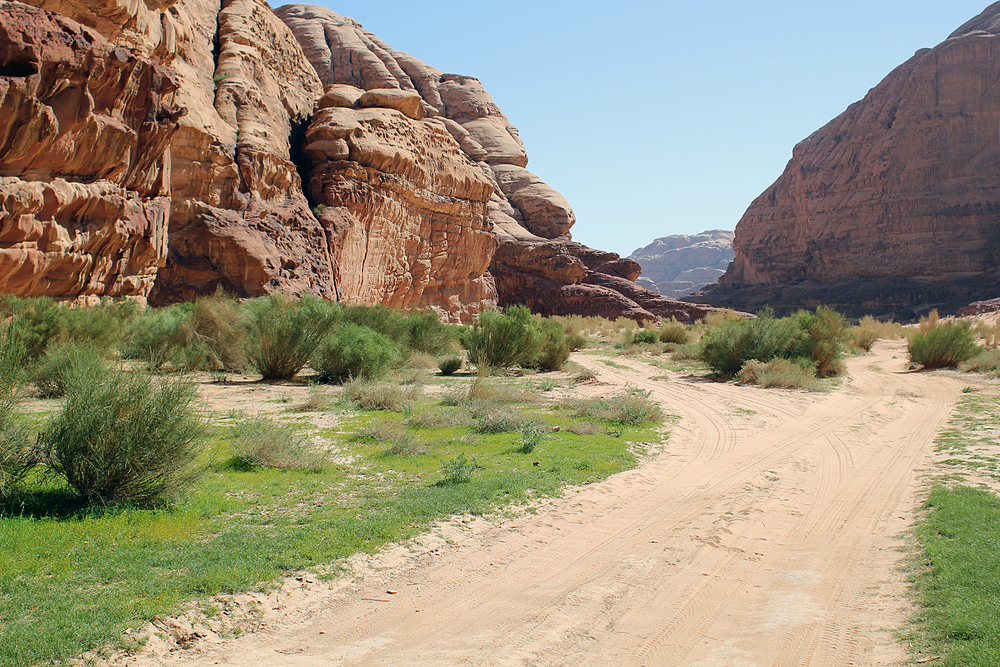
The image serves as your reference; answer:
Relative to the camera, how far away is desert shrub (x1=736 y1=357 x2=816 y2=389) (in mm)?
15797

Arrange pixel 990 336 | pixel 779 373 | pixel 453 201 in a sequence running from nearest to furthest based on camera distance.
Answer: pixel 779 373 < pixel 990 336 < pixel 453 201

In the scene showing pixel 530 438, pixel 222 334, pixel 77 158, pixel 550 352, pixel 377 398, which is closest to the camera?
pixel 530 438

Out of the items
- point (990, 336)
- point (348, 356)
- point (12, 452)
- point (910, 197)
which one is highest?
point (910, 197)

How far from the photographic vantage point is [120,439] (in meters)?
5.18

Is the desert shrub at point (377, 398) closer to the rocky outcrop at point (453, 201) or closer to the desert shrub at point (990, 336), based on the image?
the rocky outcrop at point (453, 201)

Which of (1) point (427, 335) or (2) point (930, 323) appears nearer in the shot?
(1) point (427, 335)

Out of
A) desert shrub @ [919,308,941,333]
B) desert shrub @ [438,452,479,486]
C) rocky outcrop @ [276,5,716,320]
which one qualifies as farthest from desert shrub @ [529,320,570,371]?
rocky outcrop @ [276,5,716,320]

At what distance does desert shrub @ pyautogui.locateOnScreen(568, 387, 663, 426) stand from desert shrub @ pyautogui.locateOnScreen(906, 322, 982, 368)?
44.2 ft

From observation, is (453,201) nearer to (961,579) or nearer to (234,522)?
(234,522)

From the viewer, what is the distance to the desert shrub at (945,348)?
19.8 meters

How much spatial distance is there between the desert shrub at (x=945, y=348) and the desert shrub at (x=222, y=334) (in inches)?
811

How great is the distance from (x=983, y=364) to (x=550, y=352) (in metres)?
12.8

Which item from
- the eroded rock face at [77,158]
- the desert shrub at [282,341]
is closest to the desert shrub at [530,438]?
the desert shrub at [282,341]

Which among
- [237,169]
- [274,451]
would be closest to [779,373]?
[274,451]
